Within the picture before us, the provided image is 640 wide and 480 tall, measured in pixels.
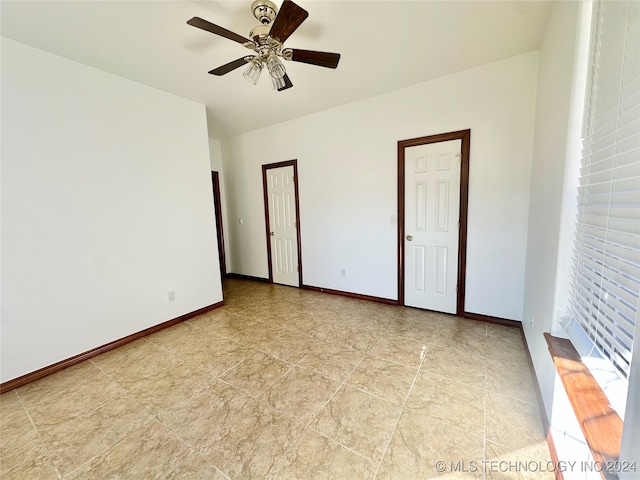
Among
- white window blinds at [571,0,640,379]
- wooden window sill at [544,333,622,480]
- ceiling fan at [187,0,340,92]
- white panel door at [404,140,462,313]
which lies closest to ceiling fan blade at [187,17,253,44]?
ceiling fan at [187,0,340,92]

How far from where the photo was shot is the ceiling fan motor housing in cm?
165

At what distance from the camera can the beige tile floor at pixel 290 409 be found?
4.33 ft

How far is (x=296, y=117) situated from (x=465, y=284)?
3129 mm

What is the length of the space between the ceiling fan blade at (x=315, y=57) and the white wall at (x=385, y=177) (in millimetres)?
1414

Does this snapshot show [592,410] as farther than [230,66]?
No

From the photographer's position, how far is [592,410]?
909 millimetres

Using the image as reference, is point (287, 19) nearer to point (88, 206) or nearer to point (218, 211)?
point (88, 206)

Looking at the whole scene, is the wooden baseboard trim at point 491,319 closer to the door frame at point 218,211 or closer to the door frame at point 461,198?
the door frame at point 461,198

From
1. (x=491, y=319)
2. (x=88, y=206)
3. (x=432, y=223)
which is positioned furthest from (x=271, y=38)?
(x=491, y=319)

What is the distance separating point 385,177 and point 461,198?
89cm

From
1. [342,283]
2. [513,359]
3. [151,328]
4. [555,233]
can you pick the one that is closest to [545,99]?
[555,233]

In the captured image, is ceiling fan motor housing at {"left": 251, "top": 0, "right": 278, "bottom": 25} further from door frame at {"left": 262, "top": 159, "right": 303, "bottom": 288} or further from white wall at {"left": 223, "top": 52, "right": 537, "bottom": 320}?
door frame at {"left": 262, "top": 159, "right": 303, "bottom": 288}

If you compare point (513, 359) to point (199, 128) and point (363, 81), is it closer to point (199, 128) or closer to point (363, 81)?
point (363, 81)

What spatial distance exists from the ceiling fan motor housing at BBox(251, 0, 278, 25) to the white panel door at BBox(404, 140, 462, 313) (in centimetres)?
190
